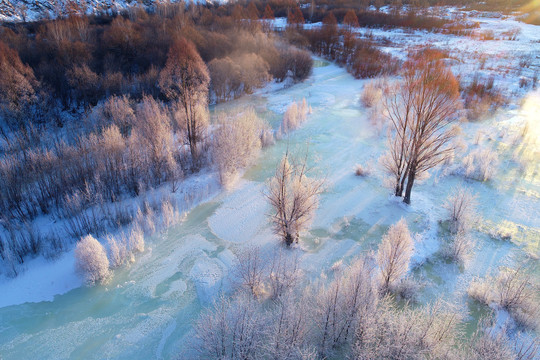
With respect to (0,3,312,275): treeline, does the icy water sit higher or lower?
lower

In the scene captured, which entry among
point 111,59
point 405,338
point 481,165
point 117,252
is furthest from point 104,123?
point 481,165

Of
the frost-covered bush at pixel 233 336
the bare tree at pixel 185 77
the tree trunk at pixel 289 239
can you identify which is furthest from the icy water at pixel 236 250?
the bare tree at pixel 185 77

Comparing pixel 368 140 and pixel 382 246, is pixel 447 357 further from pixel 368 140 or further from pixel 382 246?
pixel 368 140

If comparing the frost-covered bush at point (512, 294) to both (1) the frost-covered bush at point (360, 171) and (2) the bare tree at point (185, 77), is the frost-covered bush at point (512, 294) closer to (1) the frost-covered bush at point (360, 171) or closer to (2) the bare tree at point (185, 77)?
(1) the frost-covered bush at point (360, 171)

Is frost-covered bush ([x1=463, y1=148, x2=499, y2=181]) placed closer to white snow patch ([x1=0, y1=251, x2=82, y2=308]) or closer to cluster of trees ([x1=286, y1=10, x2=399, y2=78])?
white snow patch ([x1=0, y1=251, x2=82, y2=308])

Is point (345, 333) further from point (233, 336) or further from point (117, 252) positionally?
point (117, 252)

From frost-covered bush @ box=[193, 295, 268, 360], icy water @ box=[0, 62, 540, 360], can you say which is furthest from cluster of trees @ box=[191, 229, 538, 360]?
icy water @ box=[0, 62, 540, 360]
